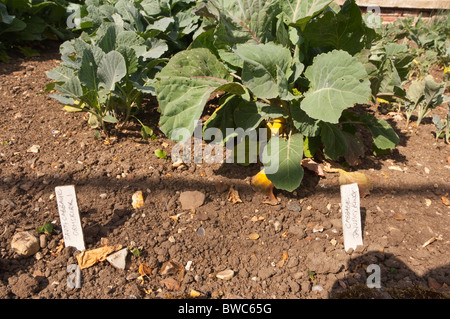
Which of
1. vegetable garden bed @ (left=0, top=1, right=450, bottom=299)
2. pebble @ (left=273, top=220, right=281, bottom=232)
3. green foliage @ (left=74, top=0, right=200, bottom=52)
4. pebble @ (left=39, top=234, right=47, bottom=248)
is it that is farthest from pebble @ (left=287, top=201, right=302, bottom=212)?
green foliage @ (left=74, top=0, right=200, bottom=52)

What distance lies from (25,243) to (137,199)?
23.6 inches

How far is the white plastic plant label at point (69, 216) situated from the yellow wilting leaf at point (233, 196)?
84 centimetres

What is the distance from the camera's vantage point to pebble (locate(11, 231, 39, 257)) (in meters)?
1.71

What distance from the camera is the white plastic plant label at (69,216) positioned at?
1.66m

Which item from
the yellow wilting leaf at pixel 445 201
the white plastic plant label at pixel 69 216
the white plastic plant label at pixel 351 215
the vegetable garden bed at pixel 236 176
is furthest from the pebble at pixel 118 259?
the yellow wilting leaf at pixel 445 201

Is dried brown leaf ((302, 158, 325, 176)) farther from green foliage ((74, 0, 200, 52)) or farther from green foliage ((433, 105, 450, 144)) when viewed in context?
green foliage ((74, 0, 200, 52))

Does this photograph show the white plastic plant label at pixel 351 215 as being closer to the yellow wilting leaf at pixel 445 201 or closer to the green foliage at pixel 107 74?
the yellow wilting leaf at pixel 445 201

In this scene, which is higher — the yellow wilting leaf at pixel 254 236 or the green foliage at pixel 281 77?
the green foliage at pixel 281 77

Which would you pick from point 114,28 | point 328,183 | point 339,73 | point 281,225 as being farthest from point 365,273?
point 114,28

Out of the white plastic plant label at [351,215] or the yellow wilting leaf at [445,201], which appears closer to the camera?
the white plastic plant label at [351,215]

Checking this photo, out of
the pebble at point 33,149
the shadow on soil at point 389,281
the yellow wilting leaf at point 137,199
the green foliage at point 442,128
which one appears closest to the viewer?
the shadow on soil at point 389,281

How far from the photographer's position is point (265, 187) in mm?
2100

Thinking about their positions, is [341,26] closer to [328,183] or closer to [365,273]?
[328,183]

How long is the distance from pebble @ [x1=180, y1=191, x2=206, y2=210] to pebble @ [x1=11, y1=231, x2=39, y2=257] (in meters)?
0.78
